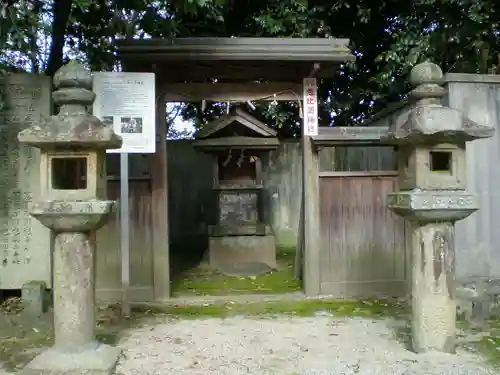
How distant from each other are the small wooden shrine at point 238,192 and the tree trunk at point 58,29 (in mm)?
3148

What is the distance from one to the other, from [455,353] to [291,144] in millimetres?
9556

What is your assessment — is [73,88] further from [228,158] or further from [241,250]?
[241,250]

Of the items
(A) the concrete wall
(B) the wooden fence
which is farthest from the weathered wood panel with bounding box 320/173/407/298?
(A) the concrete wall

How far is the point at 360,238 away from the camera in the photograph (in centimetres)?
769

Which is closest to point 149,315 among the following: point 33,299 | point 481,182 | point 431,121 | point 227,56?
point 33,299

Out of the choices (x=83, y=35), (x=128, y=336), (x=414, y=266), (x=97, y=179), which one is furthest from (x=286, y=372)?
(x=83, y=35)

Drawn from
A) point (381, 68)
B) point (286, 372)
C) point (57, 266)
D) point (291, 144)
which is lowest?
point (286, 372)

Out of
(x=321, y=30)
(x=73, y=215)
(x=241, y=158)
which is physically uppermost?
(x=321, y=30)

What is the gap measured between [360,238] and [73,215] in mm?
4563

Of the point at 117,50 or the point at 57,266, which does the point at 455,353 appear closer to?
the point at 57,266

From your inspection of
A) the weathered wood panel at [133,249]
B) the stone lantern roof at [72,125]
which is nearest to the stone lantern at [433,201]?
the stone lantern roof at [72,125]

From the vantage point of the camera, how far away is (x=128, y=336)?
5.66 meters

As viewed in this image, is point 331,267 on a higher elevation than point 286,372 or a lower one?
higher

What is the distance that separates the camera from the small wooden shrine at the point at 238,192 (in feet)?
33.9
